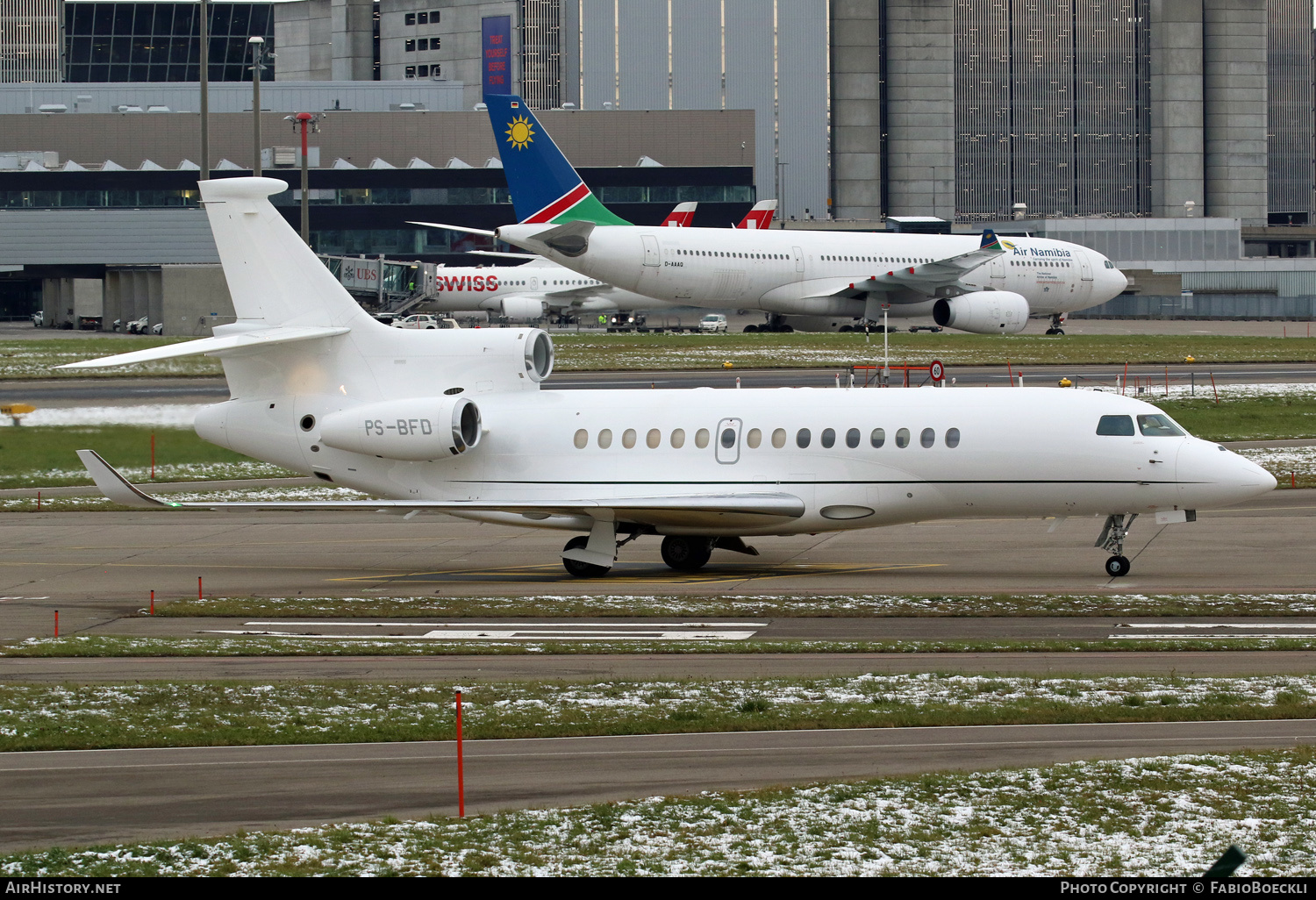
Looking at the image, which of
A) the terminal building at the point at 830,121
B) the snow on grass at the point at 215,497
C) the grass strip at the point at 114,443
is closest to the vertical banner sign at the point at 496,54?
the terminal building at the point at 830,121

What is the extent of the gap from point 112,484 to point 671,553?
32.6 feet

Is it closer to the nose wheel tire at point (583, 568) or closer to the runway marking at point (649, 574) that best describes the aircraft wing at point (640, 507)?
the nose wheel tire at point (583, 568)

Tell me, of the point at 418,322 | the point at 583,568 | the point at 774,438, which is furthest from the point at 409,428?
the point at 418,322

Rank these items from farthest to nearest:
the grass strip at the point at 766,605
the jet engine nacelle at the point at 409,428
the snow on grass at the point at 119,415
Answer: the snow on grass at the point at 119,415, the jet engine nacelle at the point at 409,428, the grass strip at the point at 766,605

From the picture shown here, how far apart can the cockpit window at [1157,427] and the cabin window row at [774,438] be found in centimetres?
311

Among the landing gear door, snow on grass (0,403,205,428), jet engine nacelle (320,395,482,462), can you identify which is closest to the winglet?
snow on grass (0,403,205,428)

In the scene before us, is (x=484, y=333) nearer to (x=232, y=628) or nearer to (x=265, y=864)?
(x=232, y=628)

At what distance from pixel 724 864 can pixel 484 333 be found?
781 inches

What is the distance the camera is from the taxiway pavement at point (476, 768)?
13211mm

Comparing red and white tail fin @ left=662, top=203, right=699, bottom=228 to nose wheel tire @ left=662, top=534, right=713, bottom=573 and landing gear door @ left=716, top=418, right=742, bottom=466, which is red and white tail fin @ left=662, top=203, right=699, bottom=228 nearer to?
nose wheel tire @ left=662, top=534, right=713, bottom=573

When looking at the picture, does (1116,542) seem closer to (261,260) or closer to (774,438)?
(774,438)

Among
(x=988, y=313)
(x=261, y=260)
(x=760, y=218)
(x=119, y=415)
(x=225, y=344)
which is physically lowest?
(x=119, y=415)

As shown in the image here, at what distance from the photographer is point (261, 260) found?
28.8 meters

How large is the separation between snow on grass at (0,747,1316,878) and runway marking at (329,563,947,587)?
14.3m
